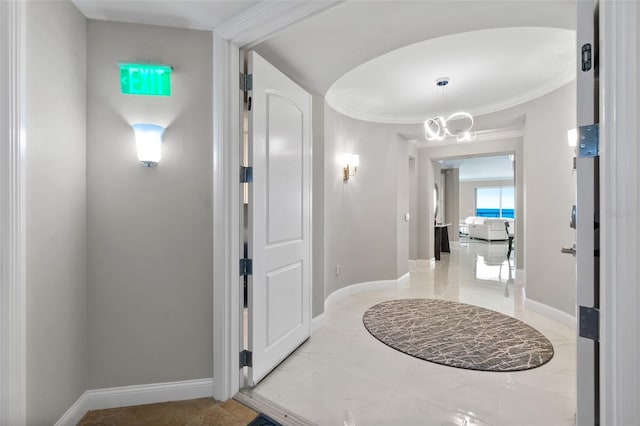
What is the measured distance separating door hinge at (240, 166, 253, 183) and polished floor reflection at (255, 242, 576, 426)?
146 cm

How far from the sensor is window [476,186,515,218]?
1362 cm

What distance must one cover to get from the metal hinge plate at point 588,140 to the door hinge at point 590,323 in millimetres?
480

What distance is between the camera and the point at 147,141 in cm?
174

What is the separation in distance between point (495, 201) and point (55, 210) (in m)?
15.7

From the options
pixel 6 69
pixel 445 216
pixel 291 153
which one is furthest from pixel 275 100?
pixel 445 216

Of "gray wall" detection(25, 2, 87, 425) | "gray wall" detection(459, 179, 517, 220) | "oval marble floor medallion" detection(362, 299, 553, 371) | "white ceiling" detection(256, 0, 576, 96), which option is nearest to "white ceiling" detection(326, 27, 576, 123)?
"white ceiling" detection(256, 0, 576, 96)

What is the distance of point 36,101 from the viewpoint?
140 cm

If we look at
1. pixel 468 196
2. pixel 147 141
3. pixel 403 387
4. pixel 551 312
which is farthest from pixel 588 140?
pixel 468 196

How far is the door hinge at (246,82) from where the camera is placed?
1983mm

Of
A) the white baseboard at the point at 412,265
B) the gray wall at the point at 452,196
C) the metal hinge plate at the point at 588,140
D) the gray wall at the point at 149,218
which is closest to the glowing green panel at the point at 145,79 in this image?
the gray wall at the point at 149,218

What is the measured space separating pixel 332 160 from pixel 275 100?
5.19 feet

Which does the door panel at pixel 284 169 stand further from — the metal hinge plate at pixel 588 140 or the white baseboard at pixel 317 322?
the metal hinge plate at pixel 588 140

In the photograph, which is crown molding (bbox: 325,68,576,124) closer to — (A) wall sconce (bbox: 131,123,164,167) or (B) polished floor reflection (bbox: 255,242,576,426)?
(A) wall sconce (bbox: 131,123,164,167)

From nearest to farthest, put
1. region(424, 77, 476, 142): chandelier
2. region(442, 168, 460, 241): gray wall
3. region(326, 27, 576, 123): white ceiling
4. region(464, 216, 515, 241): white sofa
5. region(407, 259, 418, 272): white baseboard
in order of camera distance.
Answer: region(326, 27, 576, 123): white ceiling < region(424, 77, 476, 142): chandelier < region(407, 259, 418, 272): white baseboard < region(442, 168, 460, 241): gray wall < region(464, 216, 515, 241): white sofa
